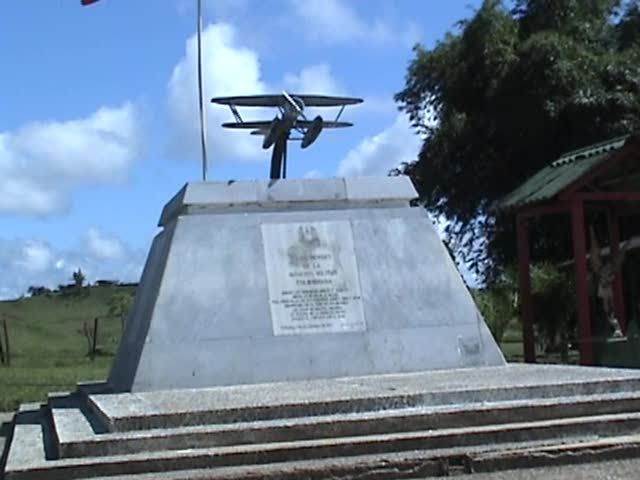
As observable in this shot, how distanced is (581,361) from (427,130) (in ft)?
32.5

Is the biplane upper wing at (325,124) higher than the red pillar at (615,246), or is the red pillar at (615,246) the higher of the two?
the biplane upper wing at (325,124)

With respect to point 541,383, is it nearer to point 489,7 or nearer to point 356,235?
point 356,235

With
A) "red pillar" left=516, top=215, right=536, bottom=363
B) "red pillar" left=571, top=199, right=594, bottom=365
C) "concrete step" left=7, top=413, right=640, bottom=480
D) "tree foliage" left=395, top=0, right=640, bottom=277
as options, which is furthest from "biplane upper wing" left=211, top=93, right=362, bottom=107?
"tree foliage" left=395, top=0, right=640, bottom=277

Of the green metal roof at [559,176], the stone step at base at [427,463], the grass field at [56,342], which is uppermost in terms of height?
the green metal roof at [559,176]

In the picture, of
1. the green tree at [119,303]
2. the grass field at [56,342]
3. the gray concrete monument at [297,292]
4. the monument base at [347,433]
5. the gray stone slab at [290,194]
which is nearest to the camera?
the monument base at [347,433]

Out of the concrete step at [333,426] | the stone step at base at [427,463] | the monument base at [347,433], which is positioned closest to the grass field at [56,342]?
the monument base at [347,433]

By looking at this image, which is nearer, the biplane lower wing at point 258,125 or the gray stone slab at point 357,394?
the gray stone slab at point 357,394

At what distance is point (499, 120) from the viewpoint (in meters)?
22.4

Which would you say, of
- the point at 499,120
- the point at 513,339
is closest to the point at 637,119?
the point at 499,120

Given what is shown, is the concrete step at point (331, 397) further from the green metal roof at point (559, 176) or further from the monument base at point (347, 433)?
the green metal roof at point (559, 176)

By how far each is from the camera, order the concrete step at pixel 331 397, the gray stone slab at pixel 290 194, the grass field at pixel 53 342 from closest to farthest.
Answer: the concrete step at pixel 331 397, the gray stone slab at pixel 290 194, the grass field at pixel 53 342

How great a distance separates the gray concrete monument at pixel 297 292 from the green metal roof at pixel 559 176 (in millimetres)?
5641

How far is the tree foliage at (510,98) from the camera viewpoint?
21.4m

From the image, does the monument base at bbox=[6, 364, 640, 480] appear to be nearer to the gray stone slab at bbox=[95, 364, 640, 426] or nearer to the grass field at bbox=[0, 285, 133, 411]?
the gray stone slab at bbox=[95, 364, 640, 426]
